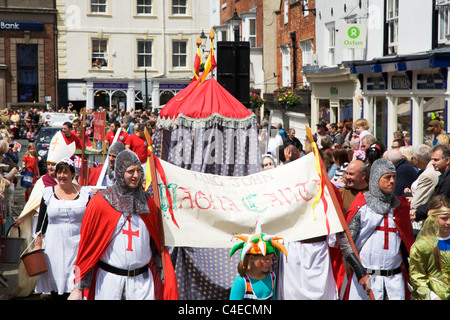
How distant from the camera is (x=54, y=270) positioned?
6875 millimetres

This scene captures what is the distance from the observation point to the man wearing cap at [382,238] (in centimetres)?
556

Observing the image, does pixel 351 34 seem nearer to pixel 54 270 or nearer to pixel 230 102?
pixel 230 102

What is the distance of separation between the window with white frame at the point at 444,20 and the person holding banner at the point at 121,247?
473 inches

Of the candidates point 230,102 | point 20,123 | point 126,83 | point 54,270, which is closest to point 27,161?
point 230,102

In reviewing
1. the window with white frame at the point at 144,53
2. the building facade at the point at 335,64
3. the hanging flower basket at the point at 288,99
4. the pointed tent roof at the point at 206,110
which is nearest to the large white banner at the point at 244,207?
the pointed tent roof at the point at 206,110

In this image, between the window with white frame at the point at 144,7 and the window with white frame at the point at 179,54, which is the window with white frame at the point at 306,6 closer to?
the window with white frame at the point at 179,54

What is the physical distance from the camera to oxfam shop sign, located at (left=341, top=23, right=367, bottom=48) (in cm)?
1997

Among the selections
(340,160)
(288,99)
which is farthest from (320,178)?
(288,99)

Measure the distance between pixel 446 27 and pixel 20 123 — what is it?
27.6 metres

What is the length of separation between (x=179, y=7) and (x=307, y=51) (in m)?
20.6

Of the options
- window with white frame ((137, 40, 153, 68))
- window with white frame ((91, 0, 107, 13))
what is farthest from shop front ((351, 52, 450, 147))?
window with white frame ((91, 0, 107, 13))

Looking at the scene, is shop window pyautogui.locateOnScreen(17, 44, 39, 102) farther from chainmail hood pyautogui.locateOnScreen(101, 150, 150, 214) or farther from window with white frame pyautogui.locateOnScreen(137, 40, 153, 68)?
chainmail hood pyautogui.locateOnScreen(101, 150, 150, 214)

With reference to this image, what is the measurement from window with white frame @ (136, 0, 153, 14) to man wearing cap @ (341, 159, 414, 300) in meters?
41.2

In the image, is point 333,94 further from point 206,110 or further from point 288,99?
point 206,110
